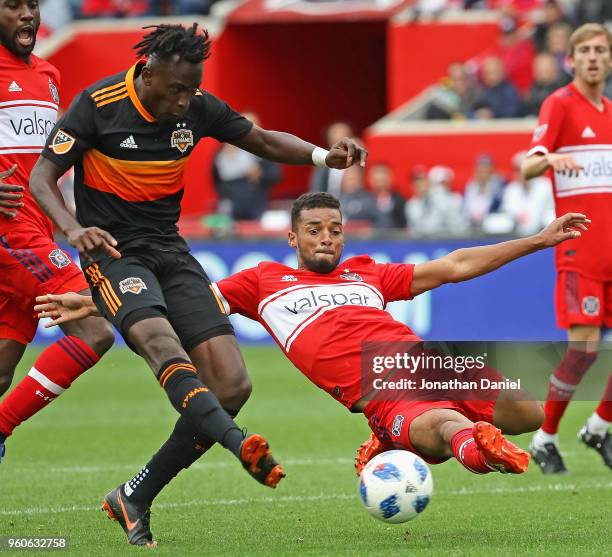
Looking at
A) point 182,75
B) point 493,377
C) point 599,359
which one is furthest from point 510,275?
point 182,75

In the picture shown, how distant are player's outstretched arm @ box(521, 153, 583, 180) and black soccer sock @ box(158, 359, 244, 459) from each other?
→ 353 centimetres

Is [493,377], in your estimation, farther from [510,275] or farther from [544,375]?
[510,275]

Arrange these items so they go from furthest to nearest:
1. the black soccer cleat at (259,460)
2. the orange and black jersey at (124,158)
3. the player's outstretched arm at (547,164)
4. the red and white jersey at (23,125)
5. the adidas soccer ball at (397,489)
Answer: the player's outstretched arm at (547,164)
the red and white jersey at (23,125)
the orange and black jersey at (124,158)
the adidas soccer ball at (397,489)
the black soccer cleat at (259,460)

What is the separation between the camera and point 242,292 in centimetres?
746

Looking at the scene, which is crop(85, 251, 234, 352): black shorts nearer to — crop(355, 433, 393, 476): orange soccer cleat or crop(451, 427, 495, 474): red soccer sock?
crop(355, 433, 393, 476): orange soccer cleat

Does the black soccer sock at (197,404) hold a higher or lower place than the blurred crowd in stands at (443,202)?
higher

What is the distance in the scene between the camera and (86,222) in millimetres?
7059

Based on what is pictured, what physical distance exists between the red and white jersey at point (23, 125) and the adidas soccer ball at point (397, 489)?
2.77 m

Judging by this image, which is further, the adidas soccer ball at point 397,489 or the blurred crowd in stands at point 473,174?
the blurred crowd in stands at point 473,174

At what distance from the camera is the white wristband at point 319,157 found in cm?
743

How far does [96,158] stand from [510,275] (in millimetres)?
10321

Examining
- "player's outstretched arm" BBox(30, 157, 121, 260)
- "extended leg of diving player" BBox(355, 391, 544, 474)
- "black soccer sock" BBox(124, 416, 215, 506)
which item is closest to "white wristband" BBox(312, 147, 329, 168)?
"player's outstretched arm" BBox(30, 157, 121, 260)

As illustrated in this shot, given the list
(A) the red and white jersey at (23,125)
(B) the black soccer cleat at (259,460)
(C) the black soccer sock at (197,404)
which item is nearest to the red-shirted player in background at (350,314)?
(C) the black soccer sock at (197,404)

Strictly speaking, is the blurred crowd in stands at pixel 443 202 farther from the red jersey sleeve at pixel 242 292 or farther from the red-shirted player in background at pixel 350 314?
the red jersey sleeve at pixel 242 292
